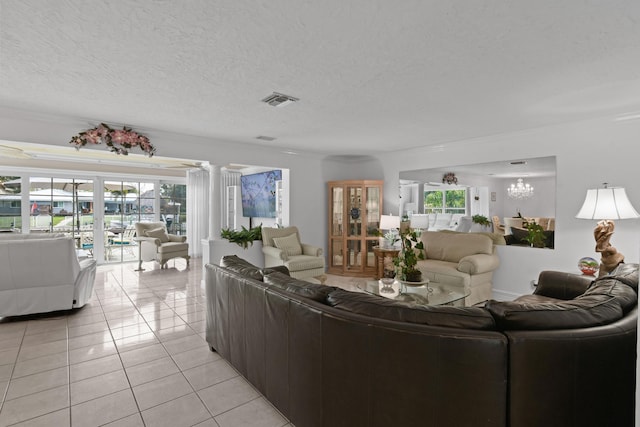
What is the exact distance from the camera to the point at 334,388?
5.07 ft

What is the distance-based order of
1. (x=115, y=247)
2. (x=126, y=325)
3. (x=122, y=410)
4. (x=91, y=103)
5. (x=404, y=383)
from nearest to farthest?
(x=404, y=383), (x=122, y=410), (x=91, y=103), (x=126, y=325), (x=115, y=247)

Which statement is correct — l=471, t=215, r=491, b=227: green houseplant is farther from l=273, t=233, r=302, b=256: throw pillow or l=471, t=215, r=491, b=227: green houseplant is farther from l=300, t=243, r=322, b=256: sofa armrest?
l=273, t=233, r=302, b=256: throw pillow

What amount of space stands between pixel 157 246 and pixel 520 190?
6.54 meters

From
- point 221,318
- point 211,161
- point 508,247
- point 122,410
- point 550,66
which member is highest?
point 550,66

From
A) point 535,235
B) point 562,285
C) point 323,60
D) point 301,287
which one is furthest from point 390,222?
point 301,287

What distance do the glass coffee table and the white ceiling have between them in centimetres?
187

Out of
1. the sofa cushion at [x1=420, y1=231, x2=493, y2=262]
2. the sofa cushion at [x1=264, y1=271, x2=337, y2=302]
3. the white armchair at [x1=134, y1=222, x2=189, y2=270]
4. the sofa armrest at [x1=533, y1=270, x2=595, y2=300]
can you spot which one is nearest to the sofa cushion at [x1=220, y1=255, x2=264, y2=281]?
the sofa cushion at [x1=264, y1=271, x2=337, y2=302]

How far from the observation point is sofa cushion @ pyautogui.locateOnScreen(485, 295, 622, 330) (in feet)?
4.33

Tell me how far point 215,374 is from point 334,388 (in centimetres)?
133

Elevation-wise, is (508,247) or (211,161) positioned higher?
(211,161)

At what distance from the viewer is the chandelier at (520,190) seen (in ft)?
14.0

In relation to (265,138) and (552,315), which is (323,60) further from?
(265,138)

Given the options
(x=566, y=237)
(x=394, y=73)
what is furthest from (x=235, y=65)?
(x=566, y=237)

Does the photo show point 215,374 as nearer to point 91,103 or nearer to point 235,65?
point 235,65
